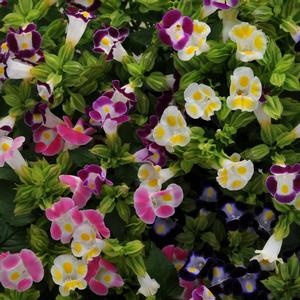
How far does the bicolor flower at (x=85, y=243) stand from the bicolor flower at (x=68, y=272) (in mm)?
20

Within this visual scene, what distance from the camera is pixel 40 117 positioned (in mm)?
1315

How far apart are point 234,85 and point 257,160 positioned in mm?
134

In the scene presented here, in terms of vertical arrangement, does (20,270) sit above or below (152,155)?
below

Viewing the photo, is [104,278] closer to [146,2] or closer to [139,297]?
[139,297]

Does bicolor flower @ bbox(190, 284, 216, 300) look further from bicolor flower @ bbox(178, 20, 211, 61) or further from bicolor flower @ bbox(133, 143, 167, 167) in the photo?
bicolor flower @ bbox(178, 20, 211, 61)

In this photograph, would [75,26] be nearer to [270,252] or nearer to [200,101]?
[200,101]

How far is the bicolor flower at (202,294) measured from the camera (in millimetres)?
1222

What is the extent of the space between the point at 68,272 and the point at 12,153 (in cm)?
22

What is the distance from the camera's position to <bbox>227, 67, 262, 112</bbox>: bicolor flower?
1219mm

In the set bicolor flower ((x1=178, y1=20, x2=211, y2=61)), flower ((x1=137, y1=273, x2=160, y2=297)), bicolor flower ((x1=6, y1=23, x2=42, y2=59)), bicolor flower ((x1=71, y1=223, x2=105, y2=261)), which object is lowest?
flower ((x1=137, y1=273, x2=160, y2=297))

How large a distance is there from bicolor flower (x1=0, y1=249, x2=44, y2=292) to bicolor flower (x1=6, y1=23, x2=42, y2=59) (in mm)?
336

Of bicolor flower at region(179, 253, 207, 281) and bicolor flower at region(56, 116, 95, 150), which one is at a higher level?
bicolor flower at region(56, 116, 95, 150)

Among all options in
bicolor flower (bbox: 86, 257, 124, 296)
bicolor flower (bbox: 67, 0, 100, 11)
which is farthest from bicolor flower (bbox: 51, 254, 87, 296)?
bicolor flower (bbox: 67, 0, 100, 11)

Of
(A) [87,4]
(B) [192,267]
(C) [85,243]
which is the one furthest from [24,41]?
(B) [192,267]
